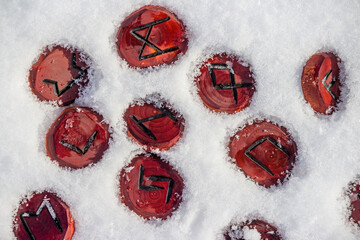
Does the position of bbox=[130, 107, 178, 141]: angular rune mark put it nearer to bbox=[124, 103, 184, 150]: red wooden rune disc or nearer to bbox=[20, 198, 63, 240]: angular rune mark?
bbox=[124, 103, 184, 150]: red wooden rune disc

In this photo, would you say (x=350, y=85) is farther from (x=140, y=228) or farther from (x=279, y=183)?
(x=140, y=228)

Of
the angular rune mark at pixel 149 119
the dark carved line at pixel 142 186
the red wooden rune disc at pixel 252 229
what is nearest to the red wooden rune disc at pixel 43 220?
the dark carved line at pixel 142 186

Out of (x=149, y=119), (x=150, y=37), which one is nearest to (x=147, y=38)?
(x=150, y=37)

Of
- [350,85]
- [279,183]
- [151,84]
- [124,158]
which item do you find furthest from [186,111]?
[350,85]

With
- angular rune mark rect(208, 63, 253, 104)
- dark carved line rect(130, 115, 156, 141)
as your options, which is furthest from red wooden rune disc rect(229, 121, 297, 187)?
dark carved line rect(130, 115, 156, 141)

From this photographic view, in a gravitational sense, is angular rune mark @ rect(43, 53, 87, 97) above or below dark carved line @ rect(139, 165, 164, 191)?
above

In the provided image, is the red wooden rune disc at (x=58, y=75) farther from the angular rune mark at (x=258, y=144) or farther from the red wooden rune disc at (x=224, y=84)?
the angular rune mark at (x=258, y=144)
